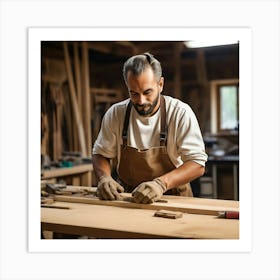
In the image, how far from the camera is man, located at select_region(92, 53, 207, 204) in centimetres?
231

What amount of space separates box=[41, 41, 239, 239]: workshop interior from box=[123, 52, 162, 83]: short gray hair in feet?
0.47

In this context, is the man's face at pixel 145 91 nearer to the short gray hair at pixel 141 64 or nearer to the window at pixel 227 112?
the short gray hair at pixel 141 64

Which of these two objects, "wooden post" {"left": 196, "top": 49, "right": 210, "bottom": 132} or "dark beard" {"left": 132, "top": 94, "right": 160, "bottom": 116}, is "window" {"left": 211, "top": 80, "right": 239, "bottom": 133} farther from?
"dark beard" {"left": 132, "top": 94, "right": 160, "bottom": 116}

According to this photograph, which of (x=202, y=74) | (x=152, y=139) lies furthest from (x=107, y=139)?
(x=202, y=74)

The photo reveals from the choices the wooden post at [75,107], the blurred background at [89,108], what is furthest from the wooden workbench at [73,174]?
the wooden post at [75,107]

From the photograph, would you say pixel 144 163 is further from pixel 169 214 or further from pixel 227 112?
pixel 227 112

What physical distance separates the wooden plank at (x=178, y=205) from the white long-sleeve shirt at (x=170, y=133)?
24cm

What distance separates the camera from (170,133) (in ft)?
7.70

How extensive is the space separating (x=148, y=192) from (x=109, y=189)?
23 centimetres

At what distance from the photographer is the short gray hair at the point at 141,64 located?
2311 mm
